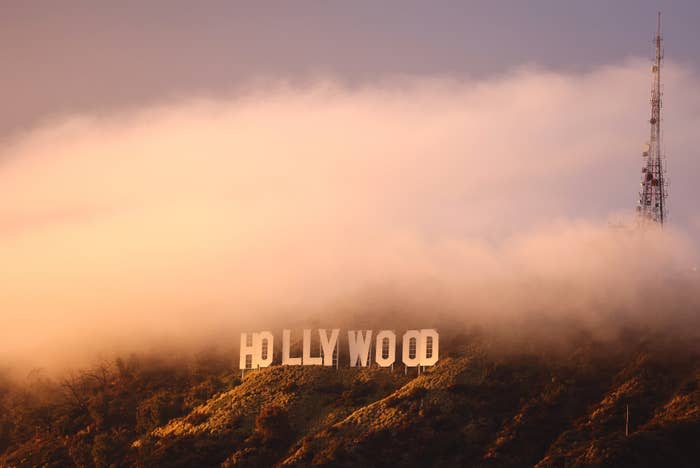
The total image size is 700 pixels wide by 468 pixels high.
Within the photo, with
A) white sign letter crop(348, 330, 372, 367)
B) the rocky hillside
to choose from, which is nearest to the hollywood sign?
white sign letter crop(348, 330, 372, 367)

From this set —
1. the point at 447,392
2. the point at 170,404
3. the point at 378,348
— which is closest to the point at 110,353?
the point at 170,404

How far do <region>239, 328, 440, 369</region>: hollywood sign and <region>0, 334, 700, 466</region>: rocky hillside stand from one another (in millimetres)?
1504

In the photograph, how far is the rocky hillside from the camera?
10481 centimetres

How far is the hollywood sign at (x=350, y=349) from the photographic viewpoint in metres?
125

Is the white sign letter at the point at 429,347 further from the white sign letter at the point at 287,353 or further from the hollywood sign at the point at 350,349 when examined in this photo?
the white sign letter at the point at 287,353

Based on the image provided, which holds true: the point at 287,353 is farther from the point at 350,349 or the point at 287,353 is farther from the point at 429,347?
the point at 429,347

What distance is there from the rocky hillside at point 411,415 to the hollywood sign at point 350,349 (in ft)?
4.93

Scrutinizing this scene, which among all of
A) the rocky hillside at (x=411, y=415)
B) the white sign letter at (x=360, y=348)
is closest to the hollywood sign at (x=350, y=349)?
the white sign letter at (x=360, y=348)

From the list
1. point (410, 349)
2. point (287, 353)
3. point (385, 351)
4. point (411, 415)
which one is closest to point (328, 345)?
point (287, 353)

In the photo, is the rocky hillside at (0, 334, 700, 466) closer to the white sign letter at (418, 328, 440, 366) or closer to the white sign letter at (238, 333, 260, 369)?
the white sign letter at (418, 328, 440, 366)

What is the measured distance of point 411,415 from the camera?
369ft

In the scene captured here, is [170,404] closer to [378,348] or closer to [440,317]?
[378,348]

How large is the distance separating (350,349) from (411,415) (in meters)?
18.8

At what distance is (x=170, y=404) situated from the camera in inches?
5138
